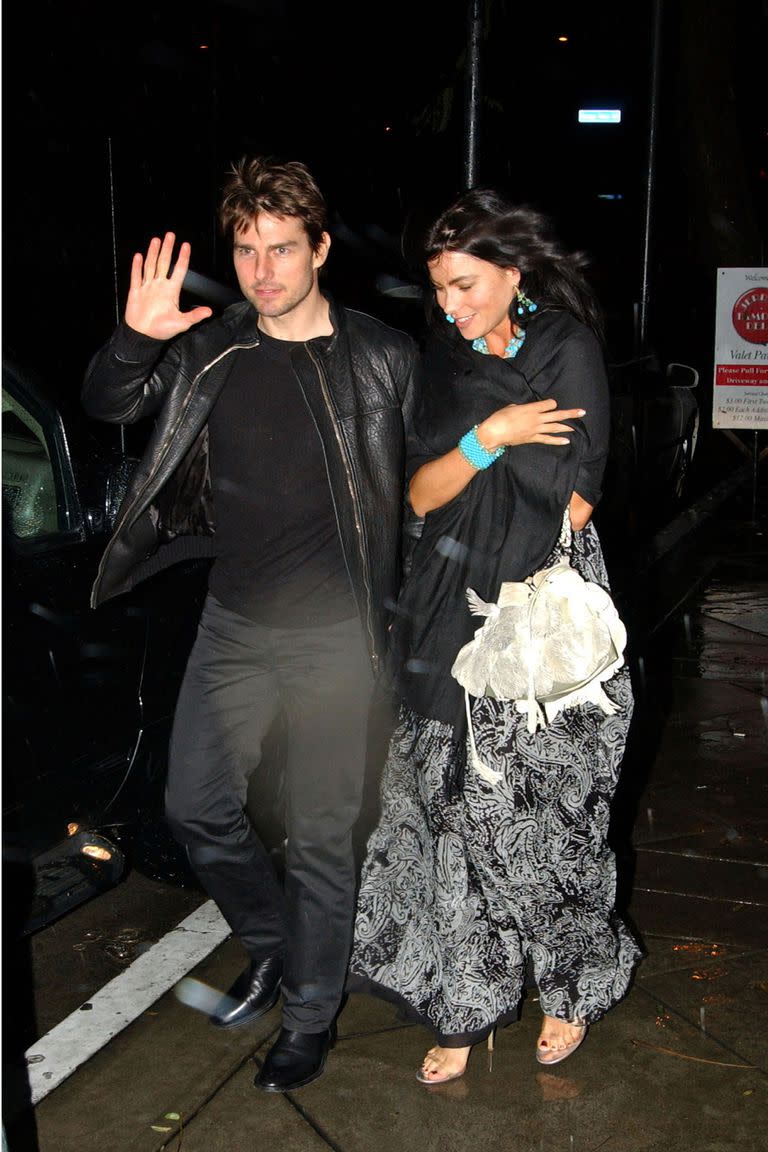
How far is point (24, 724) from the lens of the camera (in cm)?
369

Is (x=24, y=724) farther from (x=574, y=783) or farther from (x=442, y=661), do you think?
(x=574, y=783)

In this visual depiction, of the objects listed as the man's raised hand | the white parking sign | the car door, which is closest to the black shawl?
the man's raised hand

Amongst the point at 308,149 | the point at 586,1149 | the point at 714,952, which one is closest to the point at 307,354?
the point at 586,1149

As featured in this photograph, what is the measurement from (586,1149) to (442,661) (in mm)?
1152

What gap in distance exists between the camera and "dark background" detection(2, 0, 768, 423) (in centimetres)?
479

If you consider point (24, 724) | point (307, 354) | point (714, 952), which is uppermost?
point (307, 354)

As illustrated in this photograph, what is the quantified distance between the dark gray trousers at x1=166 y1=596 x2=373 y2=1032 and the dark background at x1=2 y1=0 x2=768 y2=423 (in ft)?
3.31

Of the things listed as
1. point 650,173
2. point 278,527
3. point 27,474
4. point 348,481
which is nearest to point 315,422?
point 348,481

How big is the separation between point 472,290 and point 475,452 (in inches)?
14.8

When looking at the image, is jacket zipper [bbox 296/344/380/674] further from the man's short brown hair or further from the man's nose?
the man's short brown hair

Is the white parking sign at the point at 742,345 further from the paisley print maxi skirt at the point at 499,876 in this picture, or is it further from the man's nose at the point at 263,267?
the man's nose at the point at 263,267

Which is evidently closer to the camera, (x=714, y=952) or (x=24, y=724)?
(x=24, y=724)

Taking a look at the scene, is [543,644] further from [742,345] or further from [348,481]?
[742,345]

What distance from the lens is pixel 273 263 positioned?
121 inches
